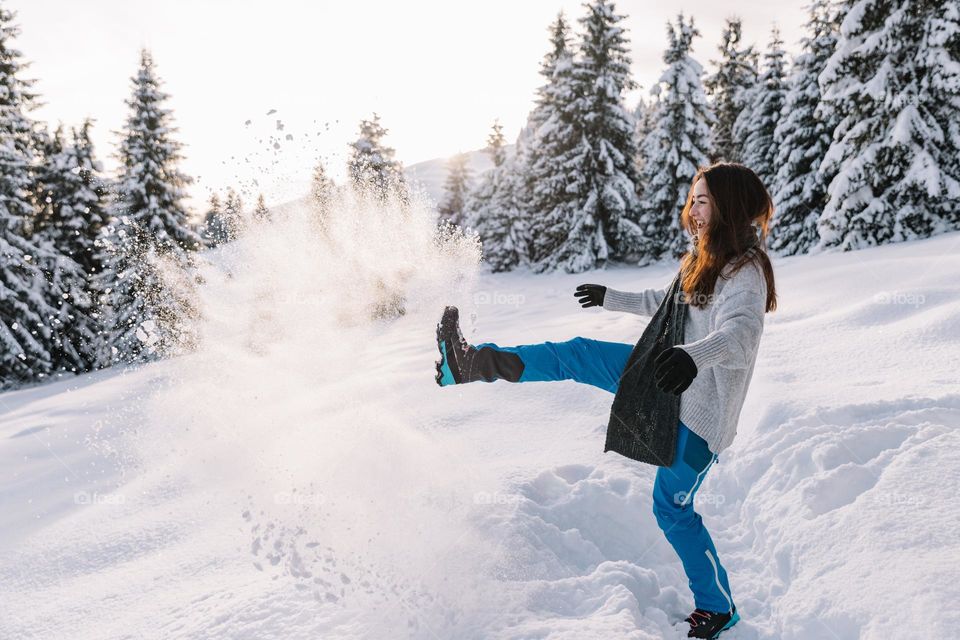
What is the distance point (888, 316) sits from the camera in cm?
557

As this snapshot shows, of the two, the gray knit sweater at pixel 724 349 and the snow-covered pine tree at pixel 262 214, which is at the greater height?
the snow-covered pine tree at pixel 262 214

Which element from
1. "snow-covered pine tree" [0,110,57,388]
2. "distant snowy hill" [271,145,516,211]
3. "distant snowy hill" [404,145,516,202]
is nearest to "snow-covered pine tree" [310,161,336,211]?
"snow-covered pine tree" [0,110,57,388]

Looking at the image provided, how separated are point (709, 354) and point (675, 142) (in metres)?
23.3

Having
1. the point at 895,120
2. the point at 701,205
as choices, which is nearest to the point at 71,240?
the point at 701,205

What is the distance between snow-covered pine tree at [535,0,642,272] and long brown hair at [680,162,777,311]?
20727 millimetres

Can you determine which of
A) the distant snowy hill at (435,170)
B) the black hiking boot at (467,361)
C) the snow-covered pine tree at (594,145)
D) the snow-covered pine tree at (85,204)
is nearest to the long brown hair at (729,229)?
the black hiking boot at (467,361)

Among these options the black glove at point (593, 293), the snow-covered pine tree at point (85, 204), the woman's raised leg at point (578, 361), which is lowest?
the woman's raised leg at point (578, 361)

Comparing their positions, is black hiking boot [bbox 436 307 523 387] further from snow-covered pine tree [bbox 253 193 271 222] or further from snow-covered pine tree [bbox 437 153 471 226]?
snow-covered pine tree [bbox 437 153 471 226]

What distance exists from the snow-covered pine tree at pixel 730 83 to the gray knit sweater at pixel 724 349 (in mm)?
29516

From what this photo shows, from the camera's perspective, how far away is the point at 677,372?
5.90 ft

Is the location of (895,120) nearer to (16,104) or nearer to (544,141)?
(544,141)

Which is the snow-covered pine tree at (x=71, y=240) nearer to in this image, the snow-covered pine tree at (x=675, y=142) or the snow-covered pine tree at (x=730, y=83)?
the snow-covered pine tree at (x=675, y=142)

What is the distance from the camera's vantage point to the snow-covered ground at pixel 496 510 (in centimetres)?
242

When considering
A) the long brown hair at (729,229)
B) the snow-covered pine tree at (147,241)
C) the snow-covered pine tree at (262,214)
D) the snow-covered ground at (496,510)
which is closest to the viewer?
the long brown hair at (729,229)
